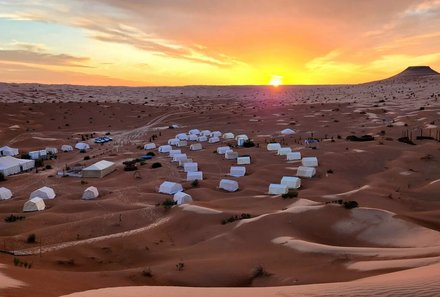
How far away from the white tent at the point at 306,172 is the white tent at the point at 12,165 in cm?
2219

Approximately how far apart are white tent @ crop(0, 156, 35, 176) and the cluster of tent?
7.47 metres

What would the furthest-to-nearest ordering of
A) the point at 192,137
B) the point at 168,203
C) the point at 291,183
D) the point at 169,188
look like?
the point at 192,137 → the point at 291,183 → the point at 169,188 → the point at 168,203

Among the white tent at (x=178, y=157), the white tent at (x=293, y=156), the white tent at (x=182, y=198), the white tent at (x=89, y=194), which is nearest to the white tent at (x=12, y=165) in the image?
the white tent at (x=89, y=194)

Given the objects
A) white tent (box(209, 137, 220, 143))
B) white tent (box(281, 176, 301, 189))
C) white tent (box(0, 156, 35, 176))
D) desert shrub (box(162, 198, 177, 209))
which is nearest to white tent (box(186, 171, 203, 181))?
desert shrub (box(162, 198, 177, 209))

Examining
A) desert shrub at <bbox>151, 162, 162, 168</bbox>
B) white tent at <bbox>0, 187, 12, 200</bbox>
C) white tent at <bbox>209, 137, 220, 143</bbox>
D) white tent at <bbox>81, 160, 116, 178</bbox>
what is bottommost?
white tent at <bbox>0, 187, 12, 200</bbox>

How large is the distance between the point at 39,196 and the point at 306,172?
17232mm

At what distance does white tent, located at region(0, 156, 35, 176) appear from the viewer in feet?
117

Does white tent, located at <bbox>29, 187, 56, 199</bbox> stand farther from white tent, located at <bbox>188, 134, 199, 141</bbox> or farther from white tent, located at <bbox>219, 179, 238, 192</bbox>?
white tent, located at <bbox>188, 134, 199, 141</bbox>

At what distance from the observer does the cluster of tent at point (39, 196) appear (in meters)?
25.2

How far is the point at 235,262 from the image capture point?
50.9 feet

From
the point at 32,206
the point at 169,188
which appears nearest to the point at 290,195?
the point at 169,188

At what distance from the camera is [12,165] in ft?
120

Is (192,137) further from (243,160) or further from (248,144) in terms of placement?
(243,160)

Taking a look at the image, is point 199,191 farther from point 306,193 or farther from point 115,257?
point 115,257
